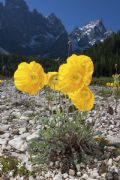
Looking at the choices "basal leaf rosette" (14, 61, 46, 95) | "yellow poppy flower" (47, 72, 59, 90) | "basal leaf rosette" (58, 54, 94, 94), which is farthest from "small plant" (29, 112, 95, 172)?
"basal leaf rosette" (58, 54, 94, 94)

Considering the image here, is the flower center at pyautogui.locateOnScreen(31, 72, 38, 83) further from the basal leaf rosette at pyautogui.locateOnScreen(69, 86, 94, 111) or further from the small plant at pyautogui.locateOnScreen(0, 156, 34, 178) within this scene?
the small plant at pyautogui.locateOnScreen(0, 156, 34, 178)

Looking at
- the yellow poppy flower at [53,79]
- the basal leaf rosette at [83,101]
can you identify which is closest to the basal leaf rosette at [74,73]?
the basal leaf rosette at [83,101]

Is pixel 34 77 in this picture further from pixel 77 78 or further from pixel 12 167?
pixel 12 167

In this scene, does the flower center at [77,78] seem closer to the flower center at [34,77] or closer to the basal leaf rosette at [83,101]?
the basal leaf rosette at [83,101]

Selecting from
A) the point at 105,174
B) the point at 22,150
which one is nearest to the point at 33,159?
the point at 22,150

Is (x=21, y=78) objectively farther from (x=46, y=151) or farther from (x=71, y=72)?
(x=46, y=151)

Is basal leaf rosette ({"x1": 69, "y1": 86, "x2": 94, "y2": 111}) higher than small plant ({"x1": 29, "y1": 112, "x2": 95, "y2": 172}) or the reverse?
higher
